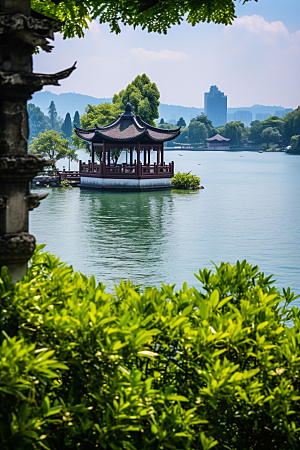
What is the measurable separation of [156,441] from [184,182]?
1283 inches

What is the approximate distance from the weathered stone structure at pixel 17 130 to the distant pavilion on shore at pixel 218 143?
461ft

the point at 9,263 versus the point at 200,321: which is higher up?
the point at 9,263

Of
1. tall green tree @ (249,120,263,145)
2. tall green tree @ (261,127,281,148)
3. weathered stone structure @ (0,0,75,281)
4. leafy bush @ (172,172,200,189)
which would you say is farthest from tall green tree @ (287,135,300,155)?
weathered stone structure @ (0,0,75,281)

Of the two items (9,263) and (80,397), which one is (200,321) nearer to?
(80,397)

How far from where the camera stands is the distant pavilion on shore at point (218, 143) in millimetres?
142875

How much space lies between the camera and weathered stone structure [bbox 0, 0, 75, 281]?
3.69m

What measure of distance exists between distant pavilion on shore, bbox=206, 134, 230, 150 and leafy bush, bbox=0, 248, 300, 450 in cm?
14107

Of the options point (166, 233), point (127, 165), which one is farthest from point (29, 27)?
point (127, 165)

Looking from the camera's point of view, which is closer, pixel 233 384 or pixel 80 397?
pixel 233 384

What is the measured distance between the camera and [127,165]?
3450 centimetres

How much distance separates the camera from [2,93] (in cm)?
372

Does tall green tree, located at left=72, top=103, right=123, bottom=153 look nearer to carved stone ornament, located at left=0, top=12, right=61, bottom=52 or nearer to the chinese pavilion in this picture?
the chinese pavilion

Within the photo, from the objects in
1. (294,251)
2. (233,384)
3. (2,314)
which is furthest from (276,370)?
(294,251)

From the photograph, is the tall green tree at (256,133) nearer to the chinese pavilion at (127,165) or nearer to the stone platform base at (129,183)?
the chinese pavilion at (127,165)
